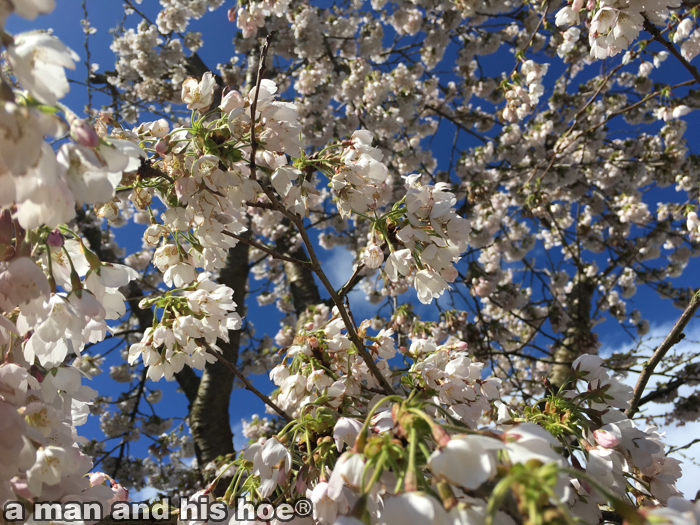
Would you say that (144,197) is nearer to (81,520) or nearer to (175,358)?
(175,358)

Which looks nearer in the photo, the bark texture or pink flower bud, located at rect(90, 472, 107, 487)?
pink flower bud, located at rect(90, 472, 107, 487)

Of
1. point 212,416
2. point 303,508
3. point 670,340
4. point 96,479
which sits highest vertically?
point 212,416

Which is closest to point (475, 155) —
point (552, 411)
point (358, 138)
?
point (358, 138)

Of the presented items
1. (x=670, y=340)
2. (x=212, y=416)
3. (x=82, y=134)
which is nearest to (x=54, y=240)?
(x=82, y=134)

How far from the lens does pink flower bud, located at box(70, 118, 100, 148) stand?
606mm

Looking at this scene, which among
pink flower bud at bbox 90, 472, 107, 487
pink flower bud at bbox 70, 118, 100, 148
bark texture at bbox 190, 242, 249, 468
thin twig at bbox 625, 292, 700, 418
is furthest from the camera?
bark texture at bbox 190, 242, 249, 468

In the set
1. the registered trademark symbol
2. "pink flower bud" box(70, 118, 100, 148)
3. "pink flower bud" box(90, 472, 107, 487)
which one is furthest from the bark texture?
"pink flower bud" box(70, 118, 100, 148)

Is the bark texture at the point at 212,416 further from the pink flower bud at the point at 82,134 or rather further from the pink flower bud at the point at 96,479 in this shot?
the pink flower bud at the point at 82,134

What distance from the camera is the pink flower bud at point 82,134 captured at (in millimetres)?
606

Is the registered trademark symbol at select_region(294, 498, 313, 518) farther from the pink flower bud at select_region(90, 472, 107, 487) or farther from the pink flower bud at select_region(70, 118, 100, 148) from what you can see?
the pink flower bud at select_region(70, 118, 100, 148)

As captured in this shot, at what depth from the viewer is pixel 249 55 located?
5.19 meters

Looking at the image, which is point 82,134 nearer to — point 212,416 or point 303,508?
point 303,508

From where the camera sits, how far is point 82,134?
0.61 meters

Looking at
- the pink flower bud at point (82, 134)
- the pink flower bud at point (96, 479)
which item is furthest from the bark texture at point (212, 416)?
the pink flower bud at point (82, 134)
